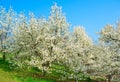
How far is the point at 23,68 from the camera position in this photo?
52344 millimetres

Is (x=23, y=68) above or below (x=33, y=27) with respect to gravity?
below

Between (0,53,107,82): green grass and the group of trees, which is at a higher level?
the group of trees

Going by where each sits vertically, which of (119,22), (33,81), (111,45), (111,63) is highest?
(119,22)

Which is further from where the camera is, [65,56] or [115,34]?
[65,56]

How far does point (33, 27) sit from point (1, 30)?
42.0 feet

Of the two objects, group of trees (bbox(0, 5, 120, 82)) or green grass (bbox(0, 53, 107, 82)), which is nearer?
green grass (bbox(0, 53, 107, 82))

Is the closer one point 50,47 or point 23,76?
point 23,76

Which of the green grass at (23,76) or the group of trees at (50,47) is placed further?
the group of trees at (50,47)

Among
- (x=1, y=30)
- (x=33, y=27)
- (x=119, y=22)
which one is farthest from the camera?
(x=1, y=30)

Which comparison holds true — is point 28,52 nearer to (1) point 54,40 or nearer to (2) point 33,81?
(1) point 54,40

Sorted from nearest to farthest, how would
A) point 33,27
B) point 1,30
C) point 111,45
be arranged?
point 111,45 < point 33,27 < point 1,30

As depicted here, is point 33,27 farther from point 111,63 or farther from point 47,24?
point 111,63

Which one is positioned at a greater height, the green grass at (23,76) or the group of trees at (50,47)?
the group of trees at (50,47)

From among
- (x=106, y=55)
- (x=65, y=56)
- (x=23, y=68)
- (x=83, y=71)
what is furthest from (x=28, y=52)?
(x=106, y=55)
